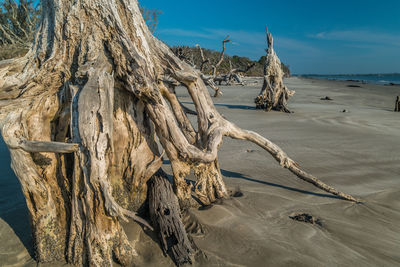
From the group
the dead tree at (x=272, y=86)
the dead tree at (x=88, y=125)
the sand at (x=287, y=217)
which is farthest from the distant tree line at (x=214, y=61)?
the dead tree at (x=88, y=125)

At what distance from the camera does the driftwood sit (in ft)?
7.73

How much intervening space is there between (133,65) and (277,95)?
9.11 metres

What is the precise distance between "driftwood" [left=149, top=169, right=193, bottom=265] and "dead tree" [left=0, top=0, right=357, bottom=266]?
6.8 inches

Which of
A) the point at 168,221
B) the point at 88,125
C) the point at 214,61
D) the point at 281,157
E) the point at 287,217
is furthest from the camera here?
the point at 214,61

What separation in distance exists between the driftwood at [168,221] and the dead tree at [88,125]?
6.8 inches

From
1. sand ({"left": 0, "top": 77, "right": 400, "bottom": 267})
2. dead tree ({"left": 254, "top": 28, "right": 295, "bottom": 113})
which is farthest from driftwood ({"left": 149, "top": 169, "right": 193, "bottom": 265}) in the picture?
dead tree ({"left": 254, "top": 28, "right": 295, "bottom": 113})

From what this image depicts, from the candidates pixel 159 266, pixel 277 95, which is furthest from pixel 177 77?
pixel 277 95

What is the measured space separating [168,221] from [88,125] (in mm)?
1175

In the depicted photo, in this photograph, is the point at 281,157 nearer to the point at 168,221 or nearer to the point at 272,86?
the point at 168,221

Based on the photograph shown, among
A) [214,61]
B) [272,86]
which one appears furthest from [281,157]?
[214,61]

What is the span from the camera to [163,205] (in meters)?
2.66

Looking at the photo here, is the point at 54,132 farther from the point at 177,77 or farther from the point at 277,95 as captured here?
the point at 277,95

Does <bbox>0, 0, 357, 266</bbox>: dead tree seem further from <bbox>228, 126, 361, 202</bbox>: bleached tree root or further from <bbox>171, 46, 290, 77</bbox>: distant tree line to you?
<bbox>171, 46, 290, 77</bbox>: distant tree line

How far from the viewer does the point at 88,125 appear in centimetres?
211
